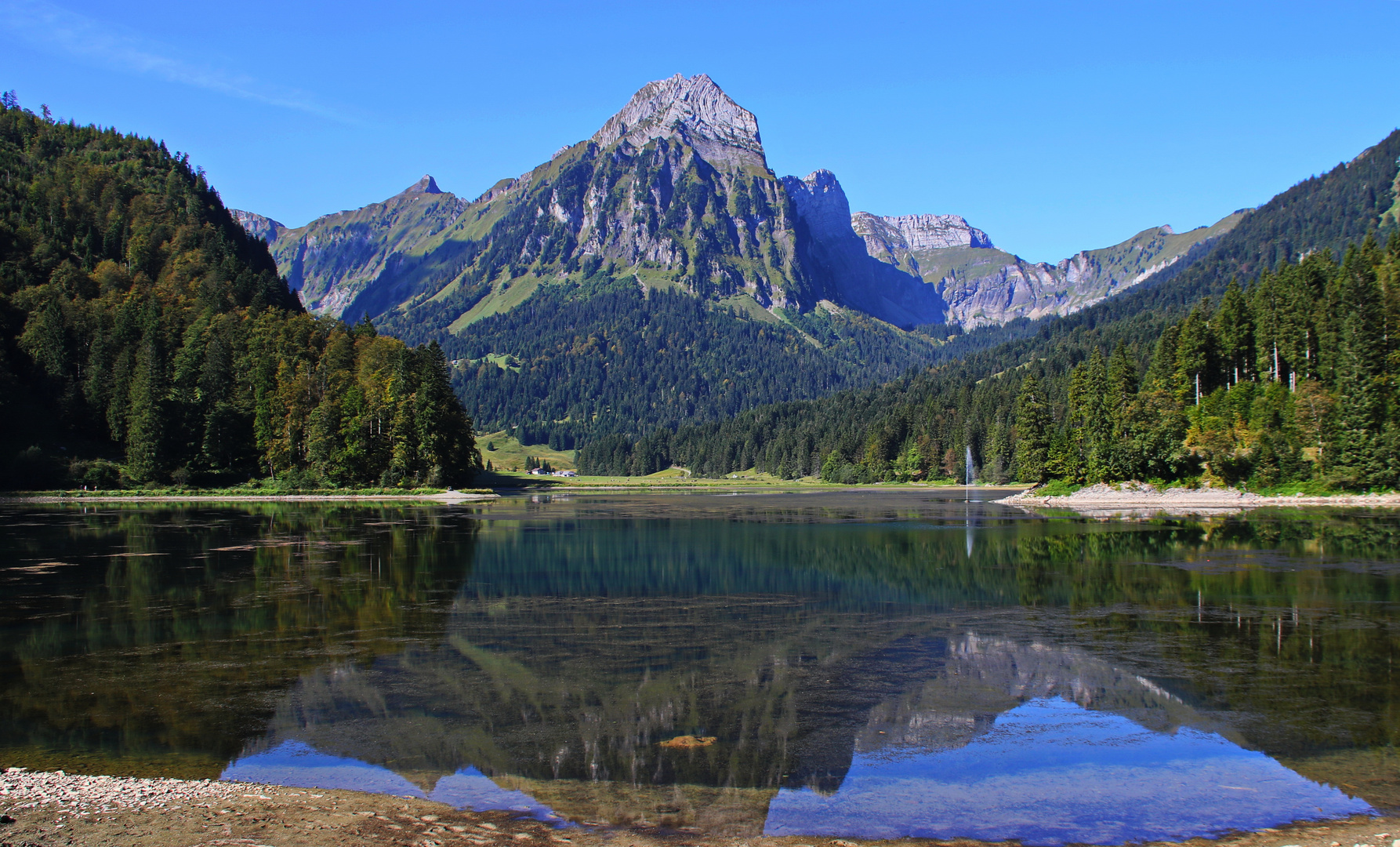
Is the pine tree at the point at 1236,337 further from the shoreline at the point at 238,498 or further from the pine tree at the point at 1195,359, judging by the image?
the shoreline at the point at 238,498

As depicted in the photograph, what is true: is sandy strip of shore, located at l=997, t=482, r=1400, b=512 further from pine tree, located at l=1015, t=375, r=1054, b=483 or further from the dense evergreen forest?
the dense evergreen forest

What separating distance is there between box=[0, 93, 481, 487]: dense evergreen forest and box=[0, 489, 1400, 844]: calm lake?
221 feet

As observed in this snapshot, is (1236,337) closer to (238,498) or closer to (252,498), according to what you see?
(252,498)

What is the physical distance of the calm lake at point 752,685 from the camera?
13.3 m

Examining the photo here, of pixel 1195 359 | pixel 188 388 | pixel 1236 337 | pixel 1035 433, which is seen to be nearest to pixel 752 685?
pixel 1035 433

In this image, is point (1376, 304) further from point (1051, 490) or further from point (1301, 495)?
point (1051, 490)

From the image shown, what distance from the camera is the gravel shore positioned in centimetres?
1118

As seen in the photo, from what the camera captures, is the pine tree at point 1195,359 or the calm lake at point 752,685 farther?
the pine tree at point 1195,359

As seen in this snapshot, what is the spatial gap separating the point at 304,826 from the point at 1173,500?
307ft

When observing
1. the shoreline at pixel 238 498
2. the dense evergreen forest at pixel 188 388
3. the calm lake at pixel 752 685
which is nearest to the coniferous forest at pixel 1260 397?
the calm lake at pixel 752 685

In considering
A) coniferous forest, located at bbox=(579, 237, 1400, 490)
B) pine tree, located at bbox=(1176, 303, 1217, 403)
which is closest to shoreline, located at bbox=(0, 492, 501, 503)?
coniferous forest, located at bbox=(579, 237, 1400, 490)

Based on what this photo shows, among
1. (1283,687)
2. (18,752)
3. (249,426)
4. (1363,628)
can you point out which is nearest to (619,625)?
(18,752)

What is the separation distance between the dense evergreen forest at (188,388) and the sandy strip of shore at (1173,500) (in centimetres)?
7694

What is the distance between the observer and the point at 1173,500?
8794 centimetres
